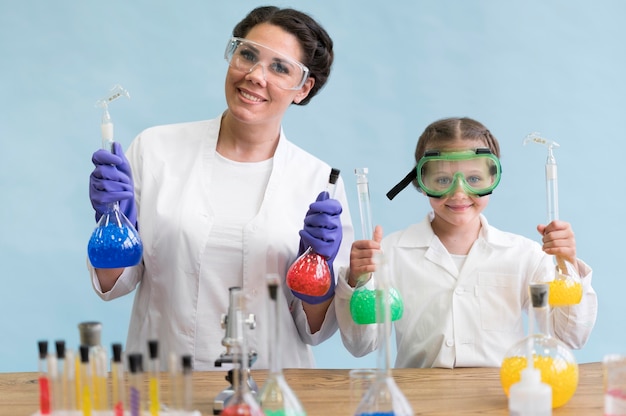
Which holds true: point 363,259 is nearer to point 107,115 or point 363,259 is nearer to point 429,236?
point 429,236

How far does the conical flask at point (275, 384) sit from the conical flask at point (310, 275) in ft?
2.07

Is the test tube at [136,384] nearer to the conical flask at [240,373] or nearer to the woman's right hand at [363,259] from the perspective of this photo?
the conical flask at [240,373]

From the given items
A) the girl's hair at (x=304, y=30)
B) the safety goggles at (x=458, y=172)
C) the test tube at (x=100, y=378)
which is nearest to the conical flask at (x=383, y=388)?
the test tube at (x=100, y=378)

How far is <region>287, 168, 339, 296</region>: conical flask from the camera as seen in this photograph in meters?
2.35

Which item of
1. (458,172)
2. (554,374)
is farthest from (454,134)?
(554,374)

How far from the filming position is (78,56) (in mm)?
4391

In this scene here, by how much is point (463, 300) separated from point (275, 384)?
1.11m

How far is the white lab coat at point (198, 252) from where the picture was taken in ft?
8.65

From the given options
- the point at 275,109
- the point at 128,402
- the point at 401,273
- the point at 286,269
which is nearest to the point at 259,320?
the point at 286,269

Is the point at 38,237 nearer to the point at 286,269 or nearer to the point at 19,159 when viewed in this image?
the point at 19,159

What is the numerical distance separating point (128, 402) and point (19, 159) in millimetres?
2809

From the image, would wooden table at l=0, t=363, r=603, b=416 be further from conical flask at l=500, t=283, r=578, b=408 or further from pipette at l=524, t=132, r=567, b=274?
pipette at l=524, t=132, r=567, b=274

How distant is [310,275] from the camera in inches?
92.4

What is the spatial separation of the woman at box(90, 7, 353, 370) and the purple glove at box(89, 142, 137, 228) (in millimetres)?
200
